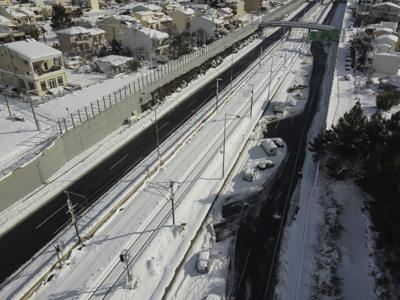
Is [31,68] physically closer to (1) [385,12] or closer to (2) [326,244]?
(2) [326,244]

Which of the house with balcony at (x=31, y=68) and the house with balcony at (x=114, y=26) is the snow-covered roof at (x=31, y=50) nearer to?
the house with balcony at (x=31, y=68)

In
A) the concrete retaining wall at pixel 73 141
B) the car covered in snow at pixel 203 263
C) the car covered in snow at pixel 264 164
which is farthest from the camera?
the car covered in snow at pixel 264 164

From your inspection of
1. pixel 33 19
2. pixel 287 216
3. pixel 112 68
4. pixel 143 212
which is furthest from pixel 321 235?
pixel 33 19

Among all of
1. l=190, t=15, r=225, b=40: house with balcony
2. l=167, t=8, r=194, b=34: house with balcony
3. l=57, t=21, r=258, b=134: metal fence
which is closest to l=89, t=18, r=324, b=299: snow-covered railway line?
l=57, t=21, r=258, b=134: metal fence

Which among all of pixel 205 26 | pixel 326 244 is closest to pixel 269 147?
pixel 326 244

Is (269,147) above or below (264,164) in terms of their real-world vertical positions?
above

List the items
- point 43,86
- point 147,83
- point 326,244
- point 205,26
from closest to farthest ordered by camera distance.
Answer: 1. point 326,244
2. point 43,86
3. point 147,83
4. point 205,26

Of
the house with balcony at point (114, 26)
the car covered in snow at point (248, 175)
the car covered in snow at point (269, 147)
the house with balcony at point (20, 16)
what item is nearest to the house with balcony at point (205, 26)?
the house with balcony at point (114, 26)
